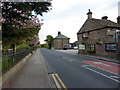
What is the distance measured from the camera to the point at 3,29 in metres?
6.88

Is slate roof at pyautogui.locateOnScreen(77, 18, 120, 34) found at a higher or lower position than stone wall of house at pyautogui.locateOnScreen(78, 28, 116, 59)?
higher

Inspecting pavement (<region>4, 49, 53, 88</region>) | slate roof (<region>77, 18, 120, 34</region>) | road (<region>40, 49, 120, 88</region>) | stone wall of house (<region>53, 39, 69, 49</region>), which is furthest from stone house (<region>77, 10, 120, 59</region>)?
stone wall of house (<region>53, 39, 69, 49</region>)

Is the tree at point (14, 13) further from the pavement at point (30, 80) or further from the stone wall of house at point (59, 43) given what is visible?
the stone wall of house at point (59, 43)

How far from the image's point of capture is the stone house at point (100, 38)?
69.1 ft

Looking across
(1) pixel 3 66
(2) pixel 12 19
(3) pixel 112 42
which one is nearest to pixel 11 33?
(2) pixel 12 19

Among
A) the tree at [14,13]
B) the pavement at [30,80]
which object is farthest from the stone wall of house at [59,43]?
the tree at [14,13]

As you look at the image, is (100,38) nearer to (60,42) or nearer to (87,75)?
(87,75)

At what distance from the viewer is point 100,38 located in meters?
24.4

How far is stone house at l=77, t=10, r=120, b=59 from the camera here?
21.1 metres

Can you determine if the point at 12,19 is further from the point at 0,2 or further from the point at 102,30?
the point at 102,30

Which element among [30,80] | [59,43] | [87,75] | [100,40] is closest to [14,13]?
[30,80]

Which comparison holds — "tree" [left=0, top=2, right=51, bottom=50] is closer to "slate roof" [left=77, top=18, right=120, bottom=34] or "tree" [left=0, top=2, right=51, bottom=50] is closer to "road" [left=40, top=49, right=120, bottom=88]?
"road" [left=40, top=49, right=120, bottom=88]

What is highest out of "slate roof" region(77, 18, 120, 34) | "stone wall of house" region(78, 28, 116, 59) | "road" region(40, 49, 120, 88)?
"slate roof" region(77, 18, 120, 34)

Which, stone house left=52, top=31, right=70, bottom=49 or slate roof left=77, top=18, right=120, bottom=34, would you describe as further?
stone house left=52, top=31, right=70, bottom=49
